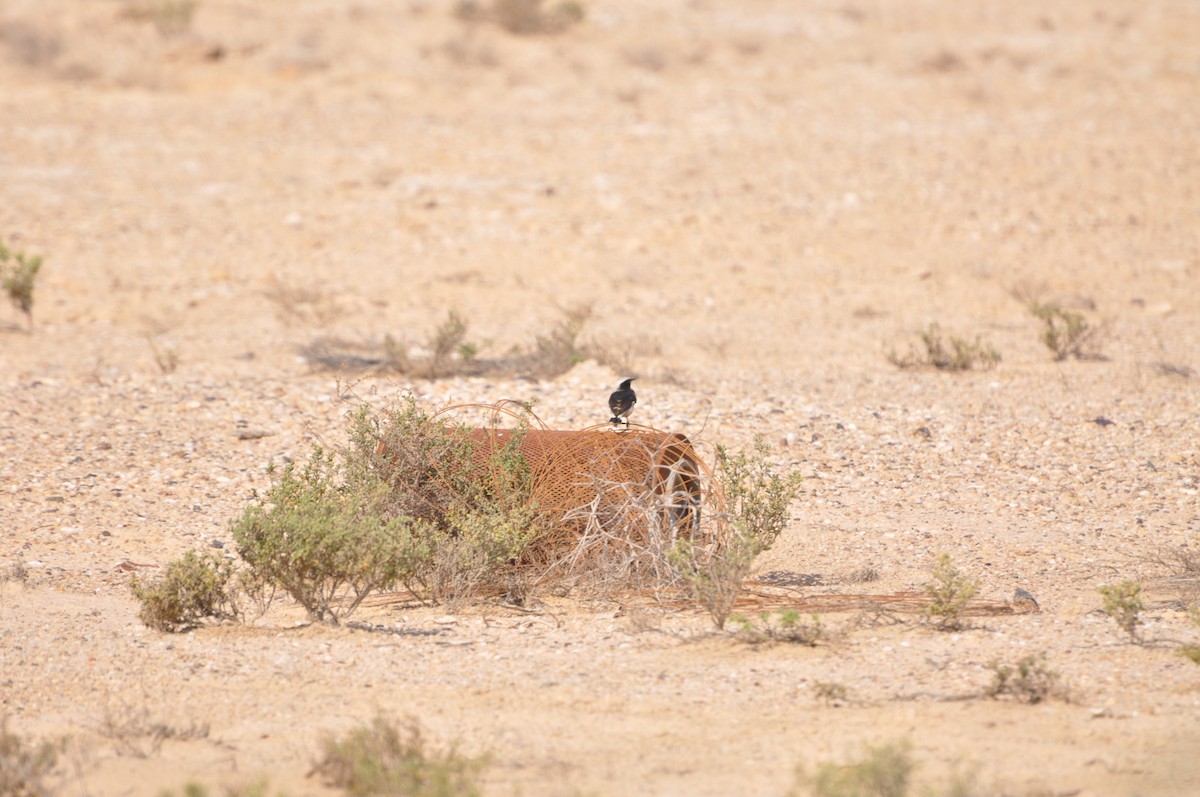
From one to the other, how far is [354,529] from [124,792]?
1.37m

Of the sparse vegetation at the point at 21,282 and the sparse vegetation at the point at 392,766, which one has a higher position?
the sparse vegetation at the point at 21,282

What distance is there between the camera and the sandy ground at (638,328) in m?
3.78

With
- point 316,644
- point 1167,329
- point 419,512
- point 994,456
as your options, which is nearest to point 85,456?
point 419,512

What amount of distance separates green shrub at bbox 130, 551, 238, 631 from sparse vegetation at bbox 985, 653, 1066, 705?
2690 millimetres

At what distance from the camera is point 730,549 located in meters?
4.69

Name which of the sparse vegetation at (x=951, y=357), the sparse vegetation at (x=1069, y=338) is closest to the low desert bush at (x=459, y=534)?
the sparse vegetation at (x=951, y=357)

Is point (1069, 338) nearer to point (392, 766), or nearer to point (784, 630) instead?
point (784, 630)

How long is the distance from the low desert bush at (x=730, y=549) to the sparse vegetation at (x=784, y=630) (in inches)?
4.7

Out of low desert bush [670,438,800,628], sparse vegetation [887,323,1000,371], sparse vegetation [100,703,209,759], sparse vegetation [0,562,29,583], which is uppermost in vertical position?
sparse vegetation [887,323,1000,371]

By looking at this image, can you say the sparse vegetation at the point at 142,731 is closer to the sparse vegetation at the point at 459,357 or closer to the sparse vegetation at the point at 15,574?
the sparse vegetation at the point at 15,574

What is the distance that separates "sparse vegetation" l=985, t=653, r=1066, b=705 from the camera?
12.5 ft

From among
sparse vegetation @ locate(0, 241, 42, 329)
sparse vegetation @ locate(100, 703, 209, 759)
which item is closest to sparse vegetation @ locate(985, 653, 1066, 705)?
sparse vegetation @ locate(100, 703, 209, 759)

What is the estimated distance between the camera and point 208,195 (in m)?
12.8

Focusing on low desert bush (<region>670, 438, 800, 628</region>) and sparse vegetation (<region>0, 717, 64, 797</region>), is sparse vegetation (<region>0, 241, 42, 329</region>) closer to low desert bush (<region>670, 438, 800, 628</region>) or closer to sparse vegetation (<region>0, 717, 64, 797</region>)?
low desert bush (<region>670, 438, 800, 628</region>)
